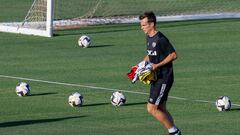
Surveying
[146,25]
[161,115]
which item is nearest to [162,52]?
[146,25]

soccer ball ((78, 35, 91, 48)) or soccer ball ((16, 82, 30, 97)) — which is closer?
soccer ball ((16, 82, 30, 97))

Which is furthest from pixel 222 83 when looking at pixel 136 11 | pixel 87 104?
pixel 136 11

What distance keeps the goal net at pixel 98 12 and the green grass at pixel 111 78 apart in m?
0.90

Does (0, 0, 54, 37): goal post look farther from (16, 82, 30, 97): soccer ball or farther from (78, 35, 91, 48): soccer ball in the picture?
(16, 82, 30, 97): soccer ball

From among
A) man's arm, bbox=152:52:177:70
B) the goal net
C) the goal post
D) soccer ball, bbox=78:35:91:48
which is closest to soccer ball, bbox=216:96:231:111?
man's arm, bbox=152:52:177:70

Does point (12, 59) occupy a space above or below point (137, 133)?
above

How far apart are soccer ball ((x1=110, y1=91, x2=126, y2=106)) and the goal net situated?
1191cm

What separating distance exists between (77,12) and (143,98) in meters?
16.3

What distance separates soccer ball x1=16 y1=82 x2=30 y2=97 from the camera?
20.8 meters

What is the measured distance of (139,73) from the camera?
53.0ft

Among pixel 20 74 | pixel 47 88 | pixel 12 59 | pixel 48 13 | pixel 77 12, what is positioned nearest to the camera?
pixel 47 88

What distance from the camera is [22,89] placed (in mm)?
20859

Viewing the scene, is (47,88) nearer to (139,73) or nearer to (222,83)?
(222,83)

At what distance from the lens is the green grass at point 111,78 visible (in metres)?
17.8
